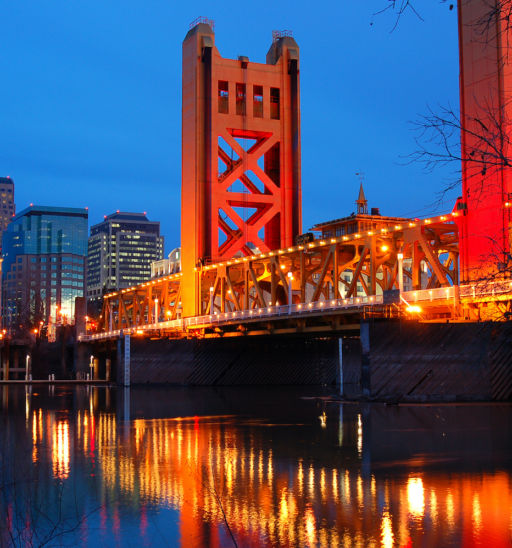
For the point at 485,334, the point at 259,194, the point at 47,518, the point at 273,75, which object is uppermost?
the point at 273,75

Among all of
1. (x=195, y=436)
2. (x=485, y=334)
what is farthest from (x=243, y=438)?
(x=485, y=334)

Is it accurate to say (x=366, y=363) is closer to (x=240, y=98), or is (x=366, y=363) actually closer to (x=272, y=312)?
(x=272, y=312)

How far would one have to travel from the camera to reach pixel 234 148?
8988 cm

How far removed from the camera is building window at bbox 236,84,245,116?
9234cm

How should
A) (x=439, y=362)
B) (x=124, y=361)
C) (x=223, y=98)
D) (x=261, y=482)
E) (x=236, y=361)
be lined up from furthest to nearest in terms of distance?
1. (x=223, y=98)
2. (x=236, y=361)
3. (x=124, y=361)
4. (x=439, y=362)
5. (x=261, y=482)

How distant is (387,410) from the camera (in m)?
39.0

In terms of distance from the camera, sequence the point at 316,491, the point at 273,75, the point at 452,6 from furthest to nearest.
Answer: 1. the point at 273,75
2. the point at 316,491
3. the point at 452,6

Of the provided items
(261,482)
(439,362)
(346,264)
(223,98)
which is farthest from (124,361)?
(261,482)

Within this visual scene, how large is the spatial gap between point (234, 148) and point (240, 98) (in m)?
6.32

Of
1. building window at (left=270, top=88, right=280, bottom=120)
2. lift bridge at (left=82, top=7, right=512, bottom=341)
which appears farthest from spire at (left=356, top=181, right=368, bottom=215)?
building window at (left=270, top=88, right=280, bottom=120)

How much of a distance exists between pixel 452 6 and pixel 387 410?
3144cm

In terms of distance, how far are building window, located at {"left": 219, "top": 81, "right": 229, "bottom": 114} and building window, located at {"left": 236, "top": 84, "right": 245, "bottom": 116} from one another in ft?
4.34

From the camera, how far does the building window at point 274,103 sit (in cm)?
9394

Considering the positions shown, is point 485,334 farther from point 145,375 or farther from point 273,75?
point 273,75
